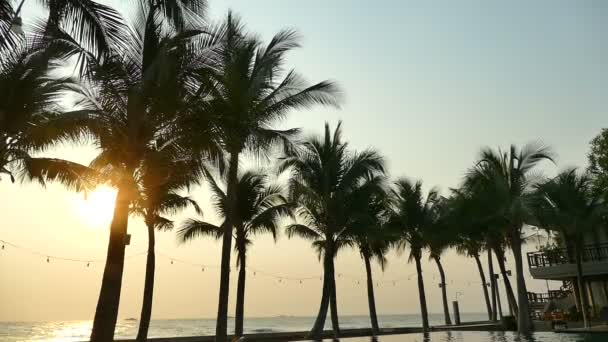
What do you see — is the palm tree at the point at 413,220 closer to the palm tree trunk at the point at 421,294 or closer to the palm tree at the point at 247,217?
the palm tree trunk at the point at 421,294

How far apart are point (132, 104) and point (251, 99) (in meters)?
4.56

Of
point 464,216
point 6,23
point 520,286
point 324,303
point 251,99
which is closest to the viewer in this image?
point 6,23

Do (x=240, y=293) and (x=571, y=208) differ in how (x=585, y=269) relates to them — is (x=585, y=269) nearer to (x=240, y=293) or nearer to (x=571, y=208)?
(x=571, y=208)

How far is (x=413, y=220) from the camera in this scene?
90.0 feet

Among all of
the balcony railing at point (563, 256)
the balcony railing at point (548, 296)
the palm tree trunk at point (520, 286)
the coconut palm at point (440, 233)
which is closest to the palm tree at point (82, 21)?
the palm tree trunk at point (520, 286)

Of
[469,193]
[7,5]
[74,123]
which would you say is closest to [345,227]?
[469,193]

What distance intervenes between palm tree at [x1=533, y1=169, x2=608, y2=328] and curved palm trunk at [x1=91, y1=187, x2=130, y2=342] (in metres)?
18.1

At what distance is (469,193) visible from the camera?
24125mm

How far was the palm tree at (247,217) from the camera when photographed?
66.0 feet

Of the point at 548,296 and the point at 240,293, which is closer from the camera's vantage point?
the point at 240,293

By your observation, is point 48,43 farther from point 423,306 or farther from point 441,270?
point 441,270

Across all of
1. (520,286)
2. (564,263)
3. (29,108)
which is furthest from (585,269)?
(29,108)

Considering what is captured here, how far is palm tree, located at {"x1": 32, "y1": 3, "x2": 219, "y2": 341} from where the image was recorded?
412 inches

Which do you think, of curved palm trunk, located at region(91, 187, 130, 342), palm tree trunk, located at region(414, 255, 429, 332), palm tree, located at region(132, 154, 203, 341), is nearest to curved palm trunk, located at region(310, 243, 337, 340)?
palm tree, located at region(132, 154, 203, 341)
